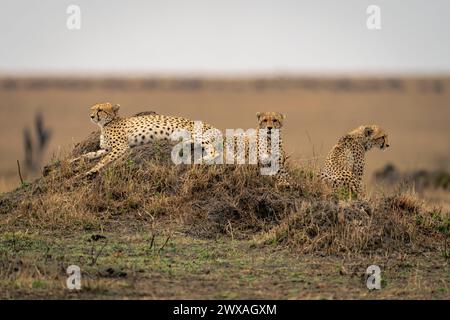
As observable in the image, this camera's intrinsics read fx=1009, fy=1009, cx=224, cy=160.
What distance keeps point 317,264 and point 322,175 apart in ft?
8.73

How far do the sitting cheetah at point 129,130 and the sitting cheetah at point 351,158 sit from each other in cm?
143

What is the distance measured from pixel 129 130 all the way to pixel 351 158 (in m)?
2.62

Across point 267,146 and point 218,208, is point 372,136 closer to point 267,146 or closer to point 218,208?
point 267,146

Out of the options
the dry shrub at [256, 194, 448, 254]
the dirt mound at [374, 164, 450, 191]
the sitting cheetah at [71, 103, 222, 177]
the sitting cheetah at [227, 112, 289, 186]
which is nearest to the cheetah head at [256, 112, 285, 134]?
the sitting cheetah at [227, 112, 289, 186]

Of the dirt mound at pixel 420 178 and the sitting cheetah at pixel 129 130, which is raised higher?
the sitting cheetah at pixel 129 130

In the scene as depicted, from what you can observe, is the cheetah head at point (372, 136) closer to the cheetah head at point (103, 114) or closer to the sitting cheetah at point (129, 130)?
the sitting cheetah at point (129, 130)

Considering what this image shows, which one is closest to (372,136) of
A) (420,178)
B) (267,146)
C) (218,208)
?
(267,146)

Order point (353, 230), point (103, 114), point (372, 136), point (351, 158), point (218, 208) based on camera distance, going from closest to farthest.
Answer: point (353, 230) → point (218, 208) → point (103, 114) → point (351, 158) → point (372, 136)

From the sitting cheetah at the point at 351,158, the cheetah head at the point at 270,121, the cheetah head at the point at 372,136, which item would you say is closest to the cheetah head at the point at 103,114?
the cheetah head at the point at 270,121

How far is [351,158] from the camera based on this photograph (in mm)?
11852

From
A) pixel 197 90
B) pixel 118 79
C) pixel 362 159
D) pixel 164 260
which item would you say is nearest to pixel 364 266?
pixel 164 260

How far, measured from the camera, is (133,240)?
954cm

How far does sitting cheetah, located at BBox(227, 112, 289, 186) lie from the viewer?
1084 cm

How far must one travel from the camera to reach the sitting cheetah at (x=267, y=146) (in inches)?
427
